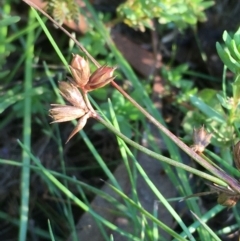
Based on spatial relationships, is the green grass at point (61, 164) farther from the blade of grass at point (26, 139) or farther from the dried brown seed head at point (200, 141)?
the dried brown seed head at point (200, 141)

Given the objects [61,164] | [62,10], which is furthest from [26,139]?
[62,10]

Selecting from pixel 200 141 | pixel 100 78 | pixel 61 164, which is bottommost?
pixel 61 164

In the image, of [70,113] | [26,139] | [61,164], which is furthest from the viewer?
[61,164]

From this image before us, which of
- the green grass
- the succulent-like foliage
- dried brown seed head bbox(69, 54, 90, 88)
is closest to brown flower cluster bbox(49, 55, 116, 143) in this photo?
dried brown seed head bbox(69, 54, 90, 88)

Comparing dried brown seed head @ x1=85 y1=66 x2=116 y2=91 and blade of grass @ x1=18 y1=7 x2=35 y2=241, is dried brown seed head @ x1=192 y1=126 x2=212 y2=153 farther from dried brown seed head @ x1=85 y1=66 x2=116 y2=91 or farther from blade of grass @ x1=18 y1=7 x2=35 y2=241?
blade of grass @ x1=18 y1=7 x2=35 y2=241

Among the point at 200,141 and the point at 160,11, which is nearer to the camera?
the point at 200,141

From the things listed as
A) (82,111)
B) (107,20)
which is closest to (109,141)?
(107,20)

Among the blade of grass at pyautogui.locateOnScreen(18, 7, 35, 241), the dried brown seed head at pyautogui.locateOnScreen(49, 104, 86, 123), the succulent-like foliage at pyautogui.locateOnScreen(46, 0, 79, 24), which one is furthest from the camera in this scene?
the succulent-like foliage at pyautogui.locateOnScreen(46, 0, 79, 24)

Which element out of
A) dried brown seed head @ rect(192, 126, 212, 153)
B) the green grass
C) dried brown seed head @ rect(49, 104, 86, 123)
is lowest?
the green grass

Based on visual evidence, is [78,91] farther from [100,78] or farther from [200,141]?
[200,141]
